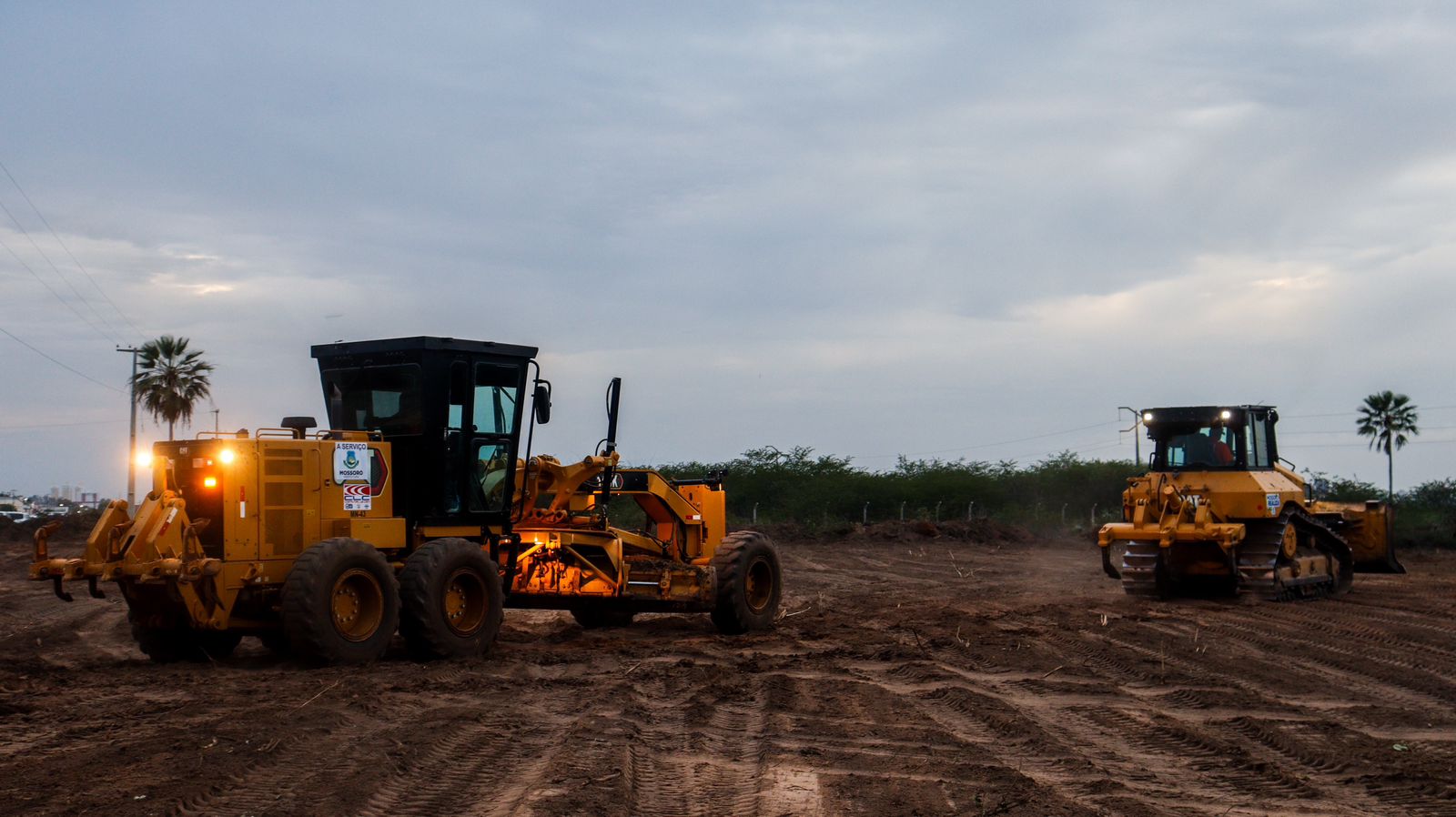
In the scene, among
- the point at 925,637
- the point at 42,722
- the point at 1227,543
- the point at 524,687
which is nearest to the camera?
the point at 42,722

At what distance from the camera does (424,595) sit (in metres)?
11.3

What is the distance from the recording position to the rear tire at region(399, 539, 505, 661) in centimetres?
1130

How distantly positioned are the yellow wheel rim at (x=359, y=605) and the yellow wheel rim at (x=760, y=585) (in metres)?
4.89

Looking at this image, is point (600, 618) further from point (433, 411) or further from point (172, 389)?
point (172, 389)

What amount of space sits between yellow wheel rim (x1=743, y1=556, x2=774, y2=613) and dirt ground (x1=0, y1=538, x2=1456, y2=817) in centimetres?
45

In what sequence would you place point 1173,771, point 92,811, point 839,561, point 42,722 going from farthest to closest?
1. point 839,561
2. point 42,722
3. point 1173,771
4. point 92,811

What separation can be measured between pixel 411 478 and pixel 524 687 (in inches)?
129

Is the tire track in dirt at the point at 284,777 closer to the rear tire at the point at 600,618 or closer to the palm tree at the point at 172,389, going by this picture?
the rear tire at the point at 600,618

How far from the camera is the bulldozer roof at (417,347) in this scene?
1240 cm

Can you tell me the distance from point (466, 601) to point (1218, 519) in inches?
435

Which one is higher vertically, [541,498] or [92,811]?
[541,498]

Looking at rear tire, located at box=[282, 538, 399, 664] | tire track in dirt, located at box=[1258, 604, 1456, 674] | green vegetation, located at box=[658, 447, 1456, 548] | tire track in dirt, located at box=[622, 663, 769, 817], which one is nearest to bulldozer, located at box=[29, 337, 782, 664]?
rear tire, located at box=[282, 538, 399, 664]

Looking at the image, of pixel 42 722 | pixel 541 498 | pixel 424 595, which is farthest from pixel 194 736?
pixel 541 498

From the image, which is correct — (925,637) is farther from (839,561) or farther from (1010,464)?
(1010,464)
